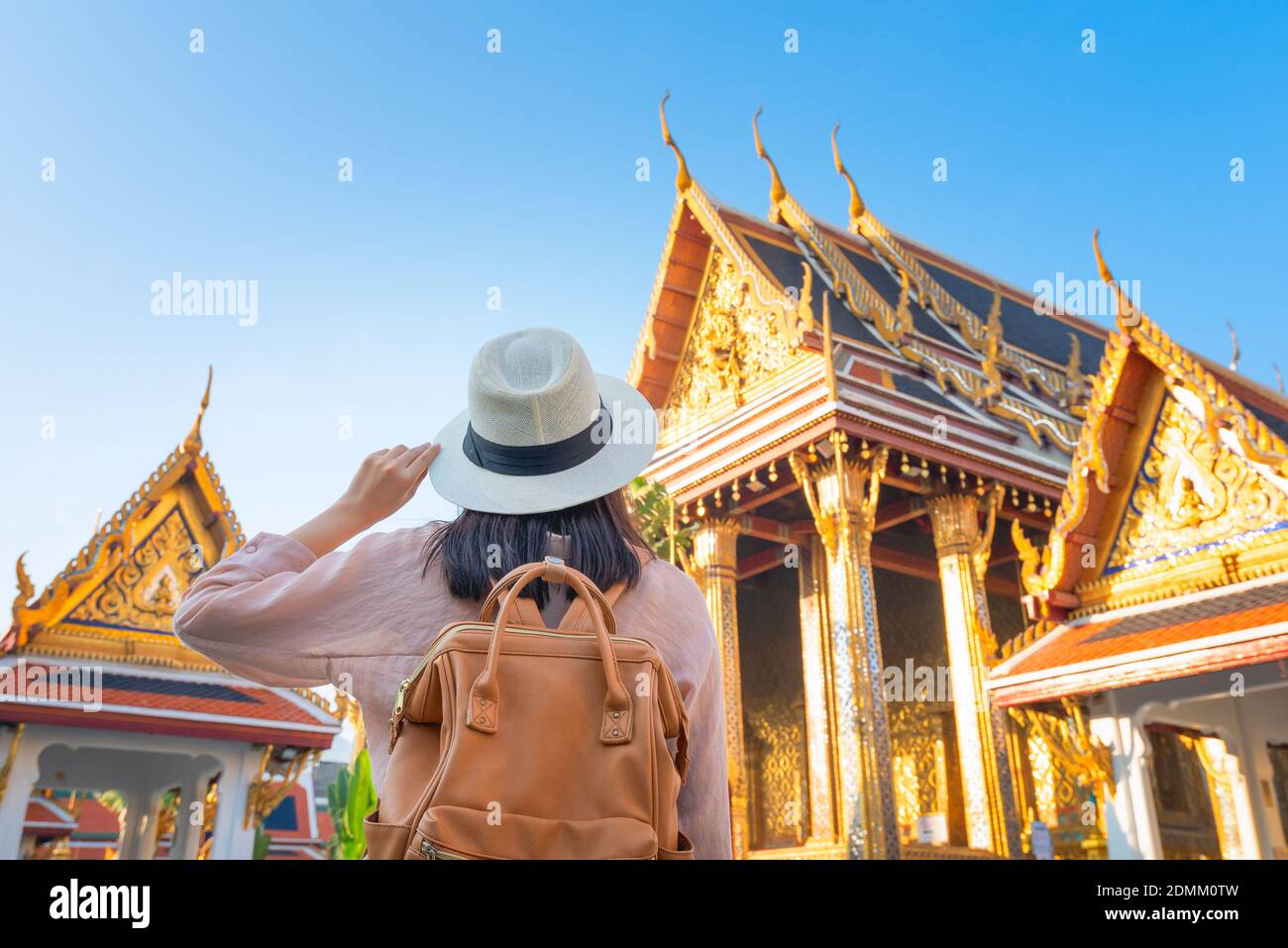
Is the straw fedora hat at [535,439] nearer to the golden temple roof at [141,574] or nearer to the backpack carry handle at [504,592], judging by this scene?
the backpack carry handle at [504,592]

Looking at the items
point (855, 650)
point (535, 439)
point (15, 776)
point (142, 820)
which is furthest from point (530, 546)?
point (142, 820)

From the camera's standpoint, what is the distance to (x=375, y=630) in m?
1.50

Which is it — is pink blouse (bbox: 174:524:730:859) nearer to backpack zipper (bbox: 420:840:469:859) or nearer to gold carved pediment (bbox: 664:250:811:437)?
backpack zipper (bbox: 420:840:469:859)

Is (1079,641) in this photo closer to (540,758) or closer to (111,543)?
(540,758)

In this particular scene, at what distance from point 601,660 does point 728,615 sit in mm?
9427

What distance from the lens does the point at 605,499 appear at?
1.69m

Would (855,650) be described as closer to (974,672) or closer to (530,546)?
(974,672)

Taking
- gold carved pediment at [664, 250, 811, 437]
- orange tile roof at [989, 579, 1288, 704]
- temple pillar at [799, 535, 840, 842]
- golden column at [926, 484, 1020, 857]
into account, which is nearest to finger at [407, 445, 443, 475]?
orange tile roof at [989, 579, 1288, 704]

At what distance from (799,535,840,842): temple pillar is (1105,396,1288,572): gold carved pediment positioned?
3995 millimetres

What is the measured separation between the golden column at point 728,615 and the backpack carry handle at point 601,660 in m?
8.88

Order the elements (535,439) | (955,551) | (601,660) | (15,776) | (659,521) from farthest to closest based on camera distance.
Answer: (659,521) → (955,551) → (15,776) → (535,439) → (601,660)

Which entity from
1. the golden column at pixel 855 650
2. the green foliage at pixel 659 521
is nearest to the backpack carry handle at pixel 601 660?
the golden column at pixel 855 650
